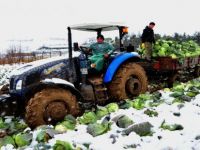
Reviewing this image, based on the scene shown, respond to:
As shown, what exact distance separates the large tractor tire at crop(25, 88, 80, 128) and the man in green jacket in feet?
5.87

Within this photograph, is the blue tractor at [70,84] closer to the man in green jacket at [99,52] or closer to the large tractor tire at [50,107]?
the large tractor tire at [50,107]

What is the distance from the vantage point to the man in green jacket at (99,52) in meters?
10.8

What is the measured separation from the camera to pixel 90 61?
10703 millimetres

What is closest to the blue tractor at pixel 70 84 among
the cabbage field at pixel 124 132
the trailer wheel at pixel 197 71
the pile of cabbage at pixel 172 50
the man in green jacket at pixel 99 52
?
the man in green jacket at pixel 99 52

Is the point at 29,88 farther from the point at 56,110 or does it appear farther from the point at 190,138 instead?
the point at 190,138

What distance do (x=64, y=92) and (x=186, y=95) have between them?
9.60ft

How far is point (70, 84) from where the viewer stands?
9.24 meters

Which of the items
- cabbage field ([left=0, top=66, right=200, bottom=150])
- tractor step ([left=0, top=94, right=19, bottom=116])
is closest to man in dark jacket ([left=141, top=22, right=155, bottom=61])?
cabbage field ([left=0, top=66, right=200, bottom=150])

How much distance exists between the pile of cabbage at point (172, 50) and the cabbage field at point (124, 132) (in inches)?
267

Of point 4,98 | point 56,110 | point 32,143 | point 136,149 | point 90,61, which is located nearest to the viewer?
point 136,149

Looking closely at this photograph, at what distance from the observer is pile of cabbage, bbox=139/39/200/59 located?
1565cm

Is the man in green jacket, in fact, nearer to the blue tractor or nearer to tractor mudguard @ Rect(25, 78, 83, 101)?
the blue tractor

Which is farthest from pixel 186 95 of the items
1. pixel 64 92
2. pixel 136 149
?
pixel 136 149

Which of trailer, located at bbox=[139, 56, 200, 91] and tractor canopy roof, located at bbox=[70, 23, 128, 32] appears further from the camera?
trailer, located at bbox=[139, 56, 200, 91]
